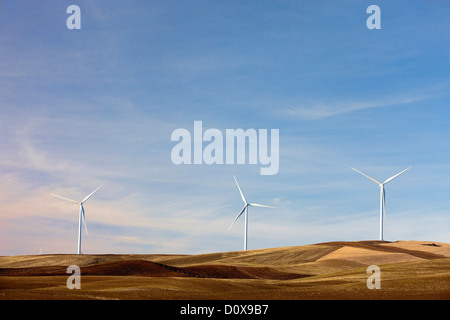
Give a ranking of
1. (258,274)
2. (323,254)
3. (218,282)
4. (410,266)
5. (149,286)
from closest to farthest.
→ (149,286) → (218,282) → (410,266) → (258,274) → (323,254)

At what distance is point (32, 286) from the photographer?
4138 cm

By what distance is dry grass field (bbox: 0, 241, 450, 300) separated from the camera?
32531 mm

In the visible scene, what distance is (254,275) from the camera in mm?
67500

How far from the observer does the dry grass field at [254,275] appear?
32531 millimetres

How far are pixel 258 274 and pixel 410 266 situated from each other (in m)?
19.3
